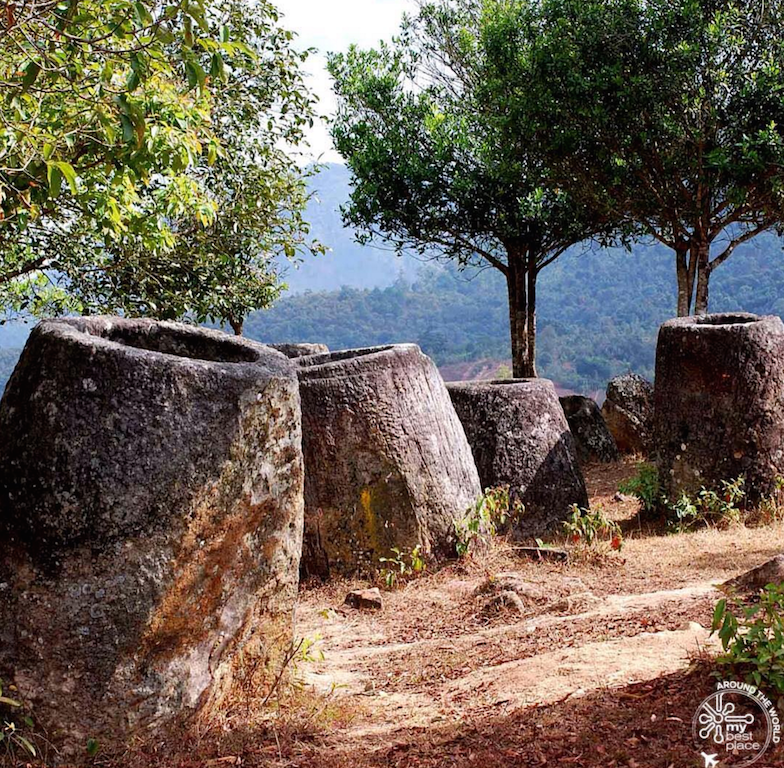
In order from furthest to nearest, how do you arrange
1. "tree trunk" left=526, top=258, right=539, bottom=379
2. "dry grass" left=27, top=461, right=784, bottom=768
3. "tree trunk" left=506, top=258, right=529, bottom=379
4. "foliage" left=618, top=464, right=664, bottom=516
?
"tree trunk" left=526, top=258, right=539, bottom=379, "tree trunk" left=506, top=258, right=529, bottom=379, "foliage" left=618, top=464, right=664, bottom=516, "dry grass" left=27, top=461, right=784, bottom=768

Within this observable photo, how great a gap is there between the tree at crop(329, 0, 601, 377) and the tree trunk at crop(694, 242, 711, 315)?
295 centimetres

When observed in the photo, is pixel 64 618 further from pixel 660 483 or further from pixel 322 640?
pixel 660 483

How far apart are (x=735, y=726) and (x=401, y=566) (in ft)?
12.1

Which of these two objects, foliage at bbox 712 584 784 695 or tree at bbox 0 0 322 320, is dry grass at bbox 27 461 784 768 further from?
tree at bbox 0 0 322 320

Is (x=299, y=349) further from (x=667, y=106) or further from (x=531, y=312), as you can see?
(x=531, y=312)

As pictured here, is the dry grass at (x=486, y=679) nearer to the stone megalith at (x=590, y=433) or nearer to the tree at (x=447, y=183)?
the stone megalith at (x=590, y=433)

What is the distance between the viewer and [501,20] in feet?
50.6

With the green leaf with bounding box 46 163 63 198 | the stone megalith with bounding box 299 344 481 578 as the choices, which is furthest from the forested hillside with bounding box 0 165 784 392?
the green leaf with bounding box 46 163 63 198

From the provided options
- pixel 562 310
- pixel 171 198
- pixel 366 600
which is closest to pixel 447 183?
pixel 171 198

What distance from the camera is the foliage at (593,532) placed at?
7.09m

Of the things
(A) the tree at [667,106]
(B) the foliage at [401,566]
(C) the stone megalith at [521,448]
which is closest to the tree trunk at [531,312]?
(A) the tree at [667,106]

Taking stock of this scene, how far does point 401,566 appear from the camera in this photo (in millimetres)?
6484

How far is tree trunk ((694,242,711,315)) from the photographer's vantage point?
14.2 m

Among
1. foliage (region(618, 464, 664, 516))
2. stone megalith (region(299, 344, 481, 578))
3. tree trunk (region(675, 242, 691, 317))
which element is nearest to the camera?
stone megalith (region(299, 344, 481, 578))
